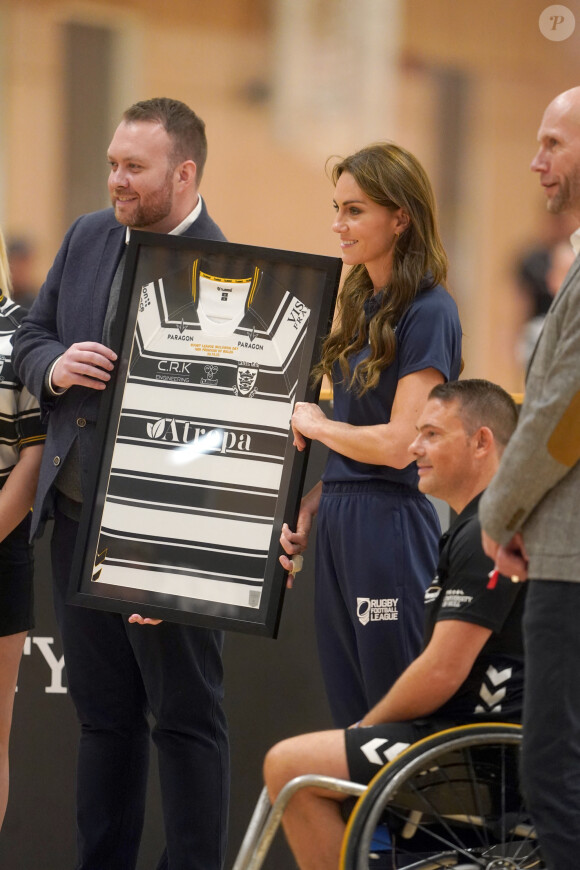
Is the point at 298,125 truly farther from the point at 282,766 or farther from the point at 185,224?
the point at 282,766

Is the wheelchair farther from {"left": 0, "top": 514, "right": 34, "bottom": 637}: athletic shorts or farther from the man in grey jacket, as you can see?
{"left": 0, "top": 514, "right": 34, "bottom": 637}: athletic shorts

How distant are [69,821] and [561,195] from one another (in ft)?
7.28

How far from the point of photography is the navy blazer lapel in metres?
2.76

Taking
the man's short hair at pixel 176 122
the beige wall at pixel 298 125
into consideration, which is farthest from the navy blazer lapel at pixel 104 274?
the beige wall at pixel 298 125

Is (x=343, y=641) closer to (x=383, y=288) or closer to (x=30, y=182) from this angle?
(x=383, y=288)

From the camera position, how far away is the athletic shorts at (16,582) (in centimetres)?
281

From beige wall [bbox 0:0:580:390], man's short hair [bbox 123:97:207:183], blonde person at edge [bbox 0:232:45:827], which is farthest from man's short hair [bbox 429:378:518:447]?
beige wall [bbox 0:0:580:390]

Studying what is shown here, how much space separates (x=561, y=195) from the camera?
77.6 inches

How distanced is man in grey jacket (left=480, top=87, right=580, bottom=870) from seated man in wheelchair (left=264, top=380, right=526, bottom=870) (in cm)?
16

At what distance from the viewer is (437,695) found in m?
2.00

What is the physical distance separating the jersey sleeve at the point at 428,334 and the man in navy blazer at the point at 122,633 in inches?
24.8

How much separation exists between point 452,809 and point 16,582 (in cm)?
135

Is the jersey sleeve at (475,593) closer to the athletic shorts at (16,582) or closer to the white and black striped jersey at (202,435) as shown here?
the white and black striped jersey at (202,435)

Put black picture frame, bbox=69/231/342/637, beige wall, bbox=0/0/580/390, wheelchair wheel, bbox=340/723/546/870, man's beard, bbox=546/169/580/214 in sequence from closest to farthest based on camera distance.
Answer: wheelchair wheel, bbox=340/723/546/870 → man's beard, bbox=546/169/580/214 → black picture frame, bbox=69/231/342/637 → beige wall, bbox=0/0/580/390
